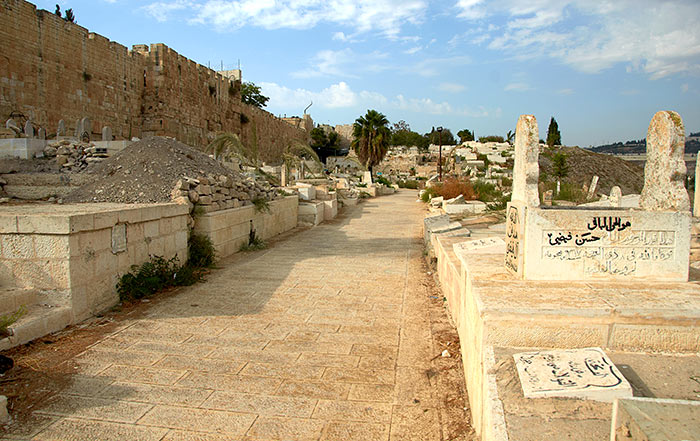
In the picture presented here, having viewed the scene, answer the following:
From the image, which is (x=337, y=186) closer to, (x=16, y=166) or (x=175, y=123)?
(x=175, y=123)

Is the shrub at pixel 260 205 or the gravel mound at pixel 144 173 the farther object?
the shrub at pixel 260 205

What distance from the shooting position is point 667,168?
3557mm

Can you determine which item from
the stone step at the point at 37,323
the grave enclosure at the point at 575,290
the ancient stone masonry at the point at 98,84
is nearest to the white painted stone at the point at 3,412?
the stone step at the point at 37,323

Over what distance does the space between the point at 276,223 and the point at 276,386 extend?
26.2ft

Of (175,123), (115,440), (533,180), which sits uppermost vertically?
(175,123)

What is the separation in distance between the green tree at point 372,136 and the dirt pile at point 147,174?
32694 mm

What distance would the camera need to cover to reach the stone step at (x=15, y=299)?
4.03 m

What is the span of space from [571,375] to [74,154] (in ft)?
31.1

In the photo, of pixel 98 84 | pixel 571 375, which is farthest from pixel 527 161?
pixel 98 84

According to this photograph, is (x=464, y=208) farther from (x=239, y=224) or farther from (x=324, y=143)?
(x=324, y=143)

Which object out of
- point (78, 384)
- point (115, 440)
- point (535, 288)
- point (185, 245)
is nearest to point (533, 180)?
point (535, 288)

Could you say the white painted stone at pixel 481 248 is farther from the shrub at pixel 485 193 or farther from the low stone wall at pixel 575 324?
the shrub at pixel 485 193

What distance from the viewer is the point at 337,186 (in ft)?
72.4

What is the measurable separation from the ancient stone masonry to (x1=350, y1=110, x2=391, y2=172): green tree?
48.8 feet
